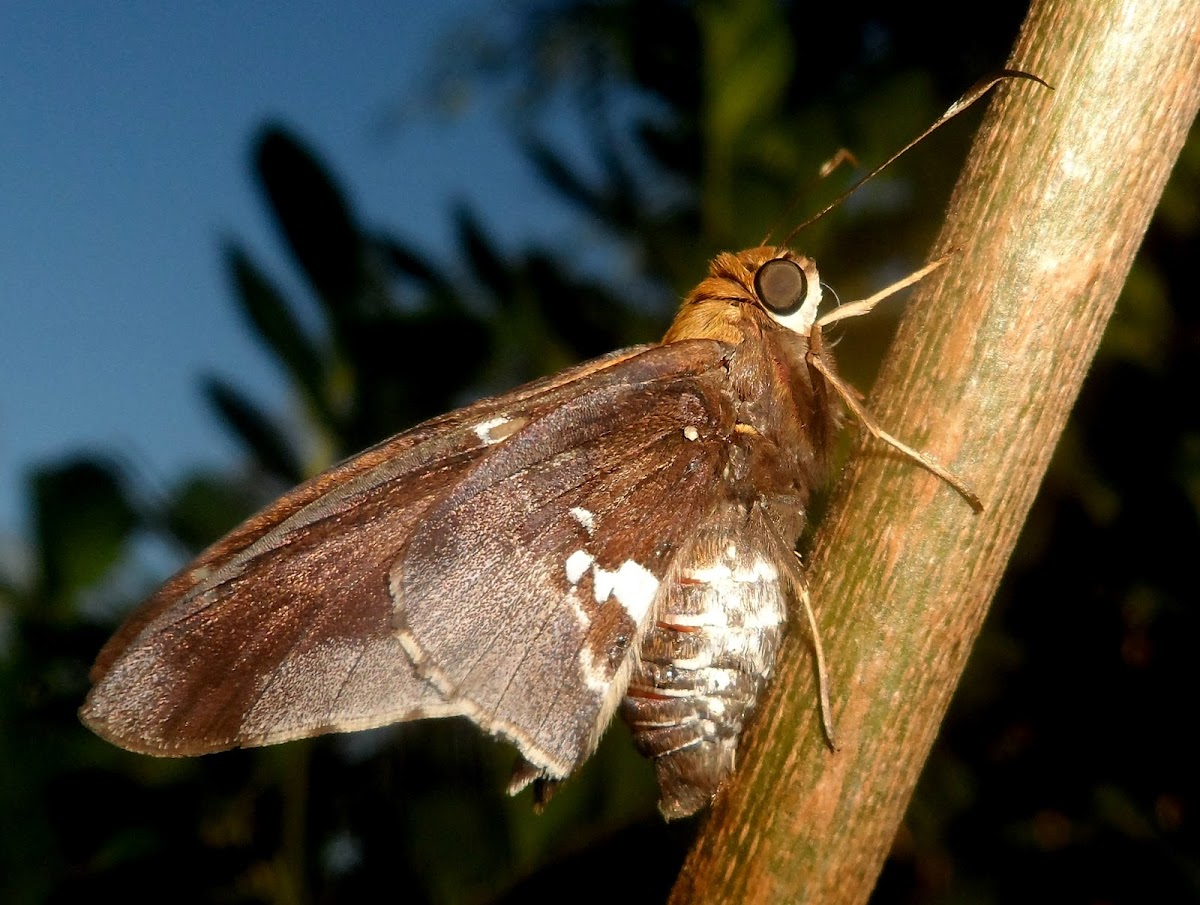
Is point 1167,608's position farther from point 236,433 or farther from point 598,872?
point 236,433

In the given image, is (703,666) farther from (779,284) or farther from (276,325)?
(276,325)

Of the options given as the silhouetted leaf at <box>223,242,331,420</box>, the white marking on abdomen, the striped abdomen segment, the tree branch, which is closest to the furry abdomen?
the striped abdomen segment

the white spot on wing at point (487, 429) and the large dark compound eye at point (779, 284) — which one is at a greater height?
the white spot on wing at point (487, 429)

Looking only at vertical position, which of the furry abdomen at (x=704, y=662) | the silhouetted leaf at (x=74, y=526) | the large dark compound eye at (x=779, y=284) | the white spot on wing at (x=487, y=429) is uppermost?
the silhouetted leaf at (x=74, y=526)

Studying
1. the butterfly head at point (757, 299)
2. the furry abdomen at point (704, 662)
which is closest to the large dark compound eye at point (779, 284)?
the butterfly head at point (757, 299)

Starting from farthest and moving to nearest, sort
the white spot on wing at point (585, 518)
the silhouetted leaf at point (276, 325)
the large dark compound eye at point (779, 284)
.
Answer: the silhouetted leaf at point (276, 325) → the large dark compound eye at point (779, 284) → the white spot on wing at point (585, 518)

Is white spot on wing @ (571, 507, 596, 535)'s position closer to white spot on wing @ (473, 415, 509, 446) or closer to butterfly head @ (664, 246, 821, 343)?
white spot on wing @ (473, 415, 509, 446)

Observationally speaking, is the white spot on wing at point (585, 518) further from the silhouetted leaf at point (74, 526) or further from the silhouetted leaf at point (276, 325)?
the silhouetted leaf at point (74, 526)

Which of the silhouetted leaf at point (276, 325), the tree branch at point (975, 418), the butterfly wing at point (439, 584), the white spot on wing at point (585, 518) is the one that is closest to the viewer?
the tree branch at point (975, 418)
